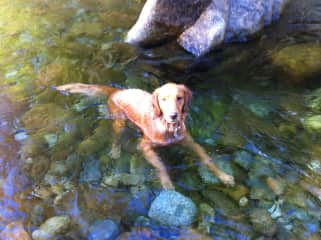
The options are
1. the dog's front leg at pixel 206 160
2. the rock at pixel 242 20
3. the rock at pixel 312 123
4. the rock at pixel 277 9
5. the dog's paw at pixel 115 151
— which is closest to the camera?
the dog's front leg at pixel 206 160

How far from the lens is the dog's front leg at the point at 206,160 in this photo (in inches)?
197

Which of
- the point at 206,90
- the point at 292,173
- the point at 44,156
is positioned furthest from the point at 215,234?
the point at 206,90

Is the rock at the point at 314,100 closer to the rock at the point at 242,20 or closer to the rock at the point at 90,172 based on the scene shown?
the rock at the point at 242,20

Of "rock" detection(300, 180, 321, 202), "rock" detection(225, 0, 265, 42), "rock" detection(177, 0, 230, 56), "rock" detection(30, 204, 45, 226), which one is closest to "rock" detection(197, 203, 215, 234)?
"rock" detection(300, 180, 321, 202)

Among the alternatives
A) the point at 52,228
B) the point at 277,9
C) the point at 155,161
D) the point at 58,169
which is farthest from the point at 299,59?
the point at 52,228

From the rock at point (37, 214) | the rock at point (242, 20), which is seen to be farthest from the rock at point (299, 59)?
the rock at point (37, 214)

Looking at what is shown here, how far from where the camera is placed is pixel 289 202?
4.66 meters

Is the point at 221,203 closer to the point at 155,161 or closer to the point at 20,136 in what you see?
the point at 155,161

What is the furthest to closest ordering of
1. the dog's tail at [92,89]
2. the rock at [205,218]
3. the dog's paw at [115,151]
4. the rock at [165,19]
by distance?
1. the rock at [165,19]
2. the dog's tail at [92,89]
3. the dog's paw at [115,151]
4. the rock at [205,218]

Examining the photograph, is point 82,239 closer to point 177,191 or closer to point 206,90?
point 177,191

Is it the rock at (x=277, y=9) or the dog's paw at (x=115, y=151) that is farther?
the rock at (x=277, y=9)

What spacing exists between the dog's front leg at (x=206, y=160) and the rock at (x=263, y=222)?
0.56m

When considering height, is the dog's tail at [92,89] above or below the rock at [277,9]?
below

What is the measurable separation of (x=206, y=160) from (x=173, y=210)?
1.09 meters
